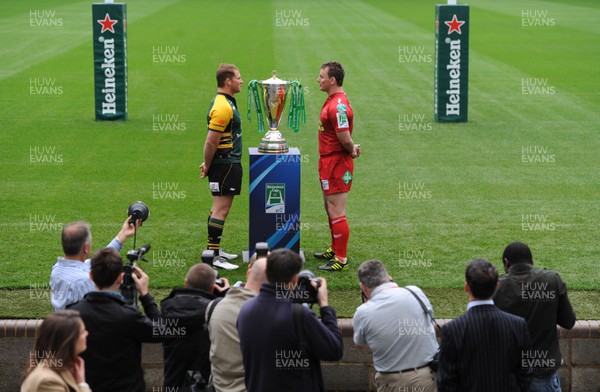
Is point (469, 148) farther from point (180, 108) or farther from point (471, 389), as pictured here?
point (471, 389)

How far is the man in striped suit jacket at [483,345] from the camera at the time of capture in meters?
6.58

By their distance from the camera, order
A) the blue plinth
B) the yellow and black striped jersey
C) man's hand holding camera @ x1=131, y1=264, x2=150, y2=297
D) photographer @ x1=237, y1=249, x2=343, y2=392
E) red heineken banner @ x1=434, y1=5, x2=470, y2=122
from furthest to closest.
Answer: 1. red heineken banner @ x1=434, y1=5, x2=470, y2=122
2. the blue plinth
3. the yellow and black striped jersey
4. man's hand holding camera @ x1=131, y1=264, x2=150, y2=297
5. photographer @ x1=237, y1=249, x2=343, y2=392

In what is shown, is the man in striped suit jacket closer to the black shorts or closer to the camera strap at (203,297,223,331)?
the camera strap at (203,297,223,331)

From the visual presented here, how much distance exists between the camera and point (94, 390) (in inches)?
267

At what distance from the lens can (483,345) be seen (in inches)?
259

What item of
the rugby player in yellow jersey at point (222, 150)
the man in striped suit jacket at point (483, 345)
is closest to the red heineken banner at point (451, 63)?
the rugby player in yellow jersey at point (222, 150)

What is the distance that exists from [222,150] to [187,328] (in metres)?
4.38

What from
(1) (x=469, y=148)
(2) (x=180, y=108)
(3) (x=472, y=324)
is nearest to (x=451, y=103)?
(1) (x=469, y=148)

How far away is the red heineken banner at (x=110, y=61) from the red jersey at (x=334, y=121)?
10742 mm

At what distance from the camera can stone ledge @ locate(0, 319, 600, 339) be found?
862 centimetres

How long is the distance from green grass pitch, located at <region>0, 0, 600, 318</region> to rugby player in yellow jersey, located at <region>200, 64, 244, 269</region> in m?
0.54

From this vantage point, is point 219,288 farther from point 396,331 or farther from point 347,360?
point 347,360

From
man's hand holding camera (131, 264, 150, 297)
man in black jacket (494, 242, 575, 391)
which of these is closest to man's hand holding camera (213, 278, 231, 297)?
man's hand holding camera (131, 264, 150, 297)

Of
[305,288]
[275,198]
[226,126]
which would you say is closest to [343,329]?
[305,288]
